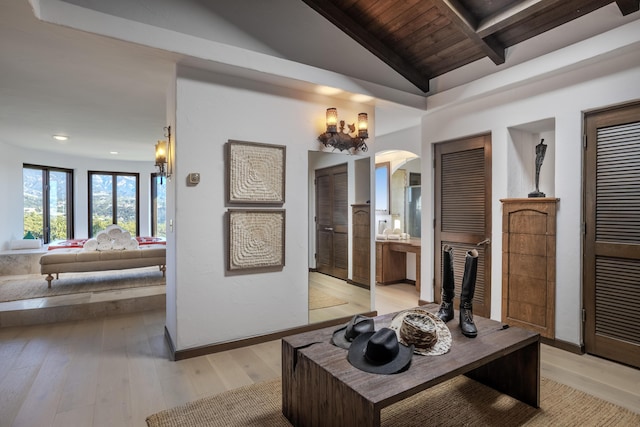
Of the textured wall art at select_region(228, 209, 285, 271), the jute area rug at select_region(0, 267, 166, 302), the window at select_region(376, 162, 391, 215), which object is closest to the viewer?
the textured wall art at select_region(228, 209, 285, 271)

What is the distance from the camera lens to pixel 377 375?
1.63 meters

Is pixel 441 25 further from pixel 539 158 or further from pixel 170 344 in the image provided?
pixel 170 344

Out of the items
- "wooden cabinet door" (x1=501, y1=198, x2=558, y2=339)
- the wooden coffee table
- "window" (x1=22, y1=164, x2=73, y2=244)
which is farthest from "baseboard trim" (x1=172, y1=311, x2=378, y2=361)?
"window" (x1=22, y1=164, x2=73, y2=244)

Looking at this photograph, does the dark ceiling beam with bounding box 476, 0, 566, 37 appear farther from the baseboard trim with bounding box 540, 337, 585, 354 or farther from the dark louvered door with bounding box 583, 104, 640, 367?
the baseboard trim with bounding box 540, 337, 585, 354

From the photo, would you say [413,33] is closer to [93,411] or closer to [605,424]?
[605,424]

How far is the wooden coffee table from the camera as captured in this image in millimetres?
1507

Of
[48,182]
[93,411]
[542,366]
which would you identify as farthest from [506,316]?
[48,182]

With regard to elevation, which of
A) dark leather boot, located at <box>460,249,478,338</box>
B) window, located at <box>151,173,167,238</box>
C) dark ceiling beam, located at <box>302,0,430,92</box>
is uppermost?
dark ceiling beam, located at <box>302,0,430,92</box>

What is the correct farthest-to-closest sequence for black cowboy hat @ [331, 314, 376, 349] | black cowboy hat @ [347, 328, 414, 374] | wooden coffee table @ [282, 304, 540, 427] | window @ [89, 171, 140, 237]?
window @ [89, 171, 140, 237] < black cowboy hat @ [331, 314, 376, 349] < black cowboy hat @ [347, 328, 414, 374] < wooden coffee table @ [282, 304, 540, 427]

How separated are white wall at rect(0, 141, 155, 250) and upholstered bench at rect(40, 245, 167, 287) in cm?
239

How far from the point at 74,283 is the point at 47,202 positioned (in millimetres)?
3731

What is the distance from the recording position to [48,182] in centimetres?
741

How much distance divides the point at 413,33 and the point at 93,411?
4115 mm

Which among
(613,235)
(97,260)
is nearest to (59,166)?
(97,260)
